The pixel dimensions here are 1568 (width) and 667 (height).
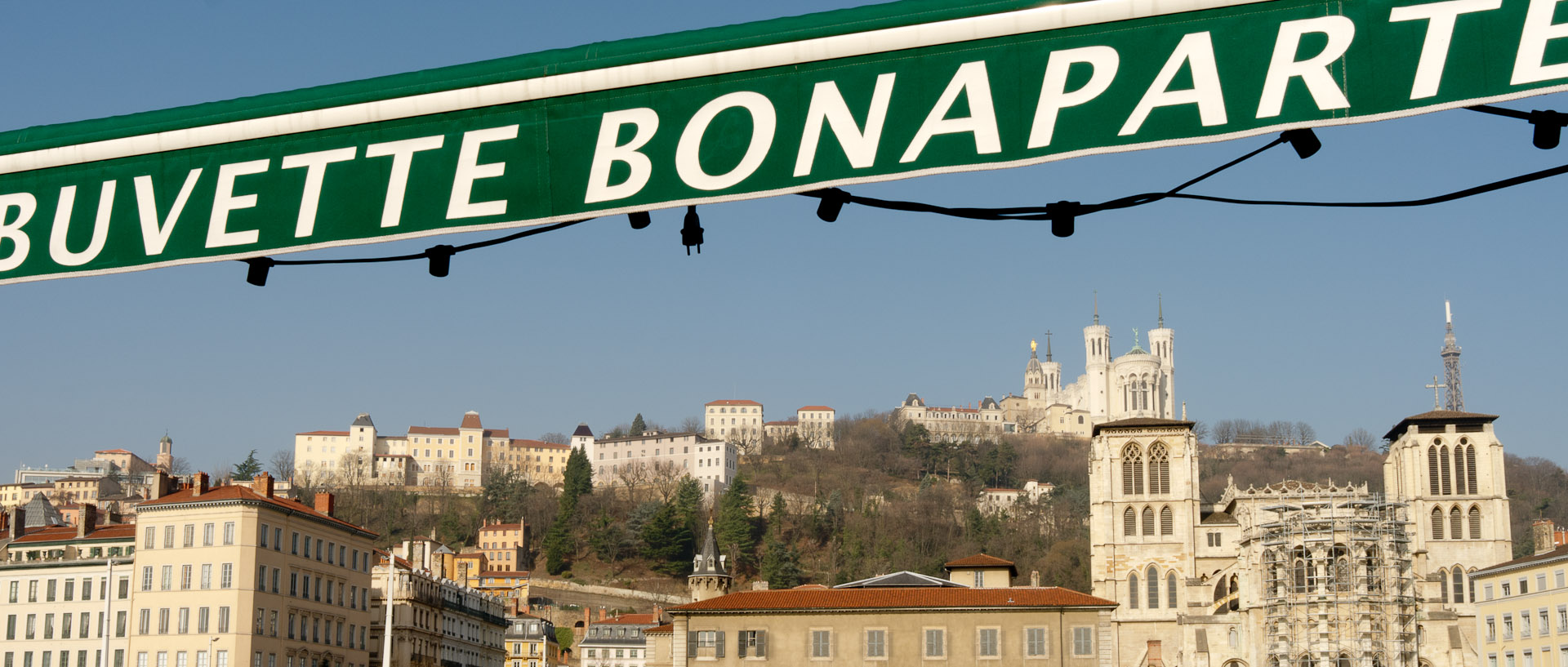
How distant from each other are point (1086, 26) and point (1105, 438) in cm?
10198

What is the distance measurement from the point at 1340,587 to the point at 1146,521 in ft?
52.5

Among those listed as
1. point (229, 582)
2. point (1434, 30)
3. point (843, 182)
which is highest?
point (229, 582)

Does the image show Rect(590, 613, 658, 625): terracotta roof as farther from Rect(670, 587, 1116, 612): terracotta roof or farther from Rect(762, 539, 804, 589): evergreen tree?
Rect(670, 587, 1116, 612): terracotta roof

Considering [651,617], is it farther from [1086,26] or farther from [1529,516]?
[1086,26]

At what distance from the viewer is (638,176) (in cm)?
439

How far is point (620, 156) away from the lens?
14.6 feet

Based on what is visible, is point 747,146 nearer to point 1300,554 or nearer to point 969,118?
point 969,118

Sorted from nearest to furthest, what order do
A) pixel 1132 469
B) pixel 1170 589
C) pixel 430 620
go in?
pixel 430 620
pixel 1170 589
pixel 1132 469

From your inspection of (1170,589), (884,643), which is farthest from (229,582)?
(1170,589)

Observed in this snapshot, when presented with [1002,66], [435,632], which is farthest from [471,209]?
[435,632]

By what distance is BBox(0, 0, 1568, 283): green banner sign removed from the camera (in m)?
3.96

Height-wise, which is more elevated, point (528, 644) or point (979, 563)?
point (979, 563)

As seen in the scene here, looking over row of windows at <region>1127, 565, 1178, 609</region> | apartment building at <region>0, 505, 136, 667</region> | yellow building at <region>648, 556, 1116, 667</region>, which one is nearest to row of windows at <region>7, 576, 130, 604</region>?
apartment building at <region>0, 505, 136, 667</region>

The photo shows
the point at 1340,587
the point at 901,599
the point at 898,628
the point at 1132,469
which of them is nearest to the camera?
the point at 898,628
